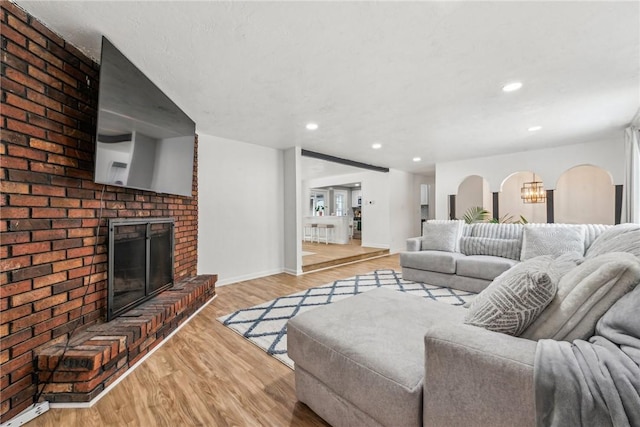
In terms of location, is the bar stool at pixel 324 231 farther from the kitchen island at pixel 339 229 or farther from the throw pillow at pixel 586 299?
the throw pillow at pixel 586 299

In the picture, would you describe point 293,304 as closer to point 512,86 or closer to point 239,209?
point 239,209

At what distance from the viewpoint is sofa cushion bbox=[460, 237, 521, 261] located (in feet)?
11.7

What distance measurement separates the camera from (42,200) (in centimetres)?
157

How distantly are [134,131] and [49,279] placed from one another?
1.13 m

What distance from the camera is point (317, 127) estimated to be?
3578 millimetres

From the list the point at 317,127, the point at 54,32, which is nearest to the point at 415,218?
the point at 317,127

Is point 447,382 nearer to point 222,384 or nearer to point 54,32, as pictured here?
point 222,384

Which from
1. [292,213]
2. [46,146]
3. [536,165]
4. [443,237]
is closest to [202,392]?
[46,146]

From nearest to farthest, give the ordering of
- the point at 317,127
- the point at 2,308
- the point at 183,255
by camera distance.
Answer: the point at 2,308
the point at 183,255
the point at 317,127

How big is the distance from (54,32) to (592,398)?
309 cm

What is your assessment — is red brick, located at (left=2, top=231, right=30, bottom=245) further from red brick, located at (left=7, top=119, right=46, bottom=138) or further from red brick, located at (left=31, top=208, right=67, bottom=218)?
red brick, located at (left=7, top=119, right=46, bottom=138)

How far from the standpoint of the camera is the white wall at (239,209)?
3.81 metres

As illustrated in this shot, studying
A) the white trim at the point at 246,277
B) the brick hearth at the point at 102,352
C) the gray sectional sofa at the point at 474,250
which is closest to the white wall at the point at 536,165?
the gray sectional sofa at the point at 474,250

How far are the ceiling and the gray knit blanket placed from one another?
1695mm
